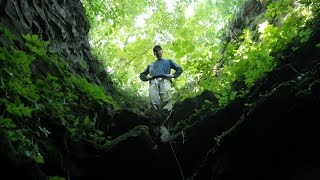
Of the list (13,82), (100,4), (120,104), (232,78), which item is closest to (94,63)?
(120,104)

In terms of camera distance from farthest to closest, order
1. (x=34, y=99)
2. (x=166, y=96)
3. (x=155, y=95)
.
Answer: (x=155, y=95), (x=166, y=96), (x=34, y=99)

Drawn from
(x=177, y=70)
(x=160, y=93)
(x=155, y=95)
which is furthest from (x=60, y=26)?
(x=177, y=70)

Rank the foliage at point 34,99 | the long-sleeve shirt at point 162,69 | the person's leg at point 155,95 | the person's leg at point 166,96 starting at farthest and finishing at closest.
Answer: the long-sleeve shirt at point 162,69 → the person's leg at point 155,95 → the person's leg at point 166,96 → the foliage at point 34,99

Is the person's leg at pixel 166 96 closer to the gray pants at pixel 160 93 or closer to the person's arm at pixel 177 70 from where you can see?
the gray pants at pixel 160 93

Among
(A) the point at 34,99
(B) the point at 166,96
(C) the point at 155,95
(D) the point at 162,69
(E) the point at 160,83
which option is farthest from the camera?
(D) the point at 162,69

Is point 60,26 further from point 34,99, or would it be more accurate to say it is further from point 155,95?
point 34,99

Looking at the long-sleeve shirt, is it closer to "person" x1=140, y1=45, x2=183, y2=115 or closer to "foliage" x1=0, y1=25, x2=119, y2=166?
"person" x1=140, y1=45, x2=183, y2=115

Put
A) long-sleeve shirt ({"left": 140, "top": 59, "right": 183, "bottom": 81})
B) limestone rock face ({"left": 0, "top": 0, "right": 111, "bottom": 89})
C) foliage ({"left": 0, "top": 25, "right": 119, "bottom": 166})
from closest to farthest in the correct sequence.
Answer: foliage ({"left": 0, "top": 25, "right": 119, "bottom": 166}) < limestone rock face ({"left": 0, "top": 0, "right": 111, "bottom": 89}) < long-sleeve shirt ({"left": 140, "top": 59, "right": 183, "bottom": 81})

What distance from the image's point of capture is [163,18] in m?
20.2

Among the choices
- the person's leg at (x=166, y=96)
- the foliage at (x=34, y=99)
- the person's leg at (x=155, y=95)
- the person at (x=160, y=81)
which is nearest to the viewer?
the foliage at (x=34, y=99)

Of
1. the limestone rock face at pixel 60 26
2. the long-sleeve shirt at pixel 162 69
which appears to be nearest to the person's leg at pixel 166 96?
the long-sleeve shirt at pixel 162 69

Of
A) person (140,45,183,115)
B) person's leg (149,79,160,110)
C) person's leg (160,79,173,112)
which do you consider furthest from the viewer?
person's leg (149,79,160,110)

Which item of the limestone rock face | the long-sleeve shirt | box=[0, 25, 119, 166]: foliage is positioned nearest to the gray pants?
the long-sleeve shirt

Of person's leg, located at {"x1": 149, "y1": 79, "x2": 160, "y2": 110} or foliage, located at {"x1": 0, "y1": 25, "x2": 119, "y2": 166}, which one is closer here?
foliage, located at {"x1": 0, "y1": 25, "x2": 119, "y2": 166}
